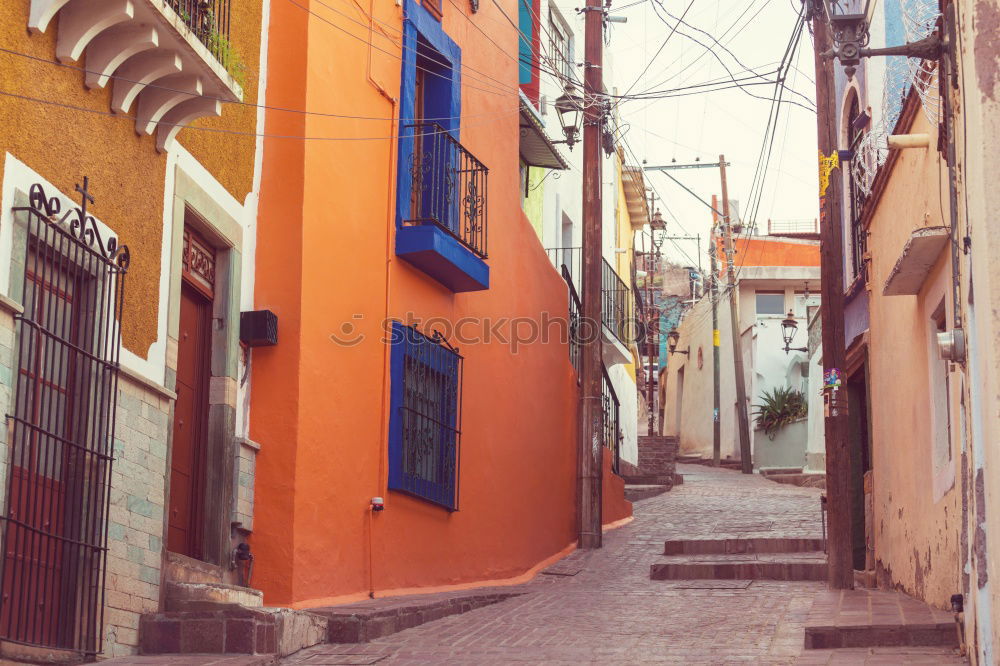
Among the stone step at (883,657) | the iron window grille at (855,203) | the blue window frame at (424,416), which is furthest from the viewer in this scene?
the iron window grille at (855,203)

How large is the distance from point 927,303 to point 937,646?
119 inches

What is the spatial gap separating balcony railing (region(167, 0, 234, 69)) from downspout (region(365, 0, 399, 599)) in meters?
2.05

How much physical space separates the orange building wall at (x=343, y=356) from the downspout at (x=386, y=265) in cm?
2

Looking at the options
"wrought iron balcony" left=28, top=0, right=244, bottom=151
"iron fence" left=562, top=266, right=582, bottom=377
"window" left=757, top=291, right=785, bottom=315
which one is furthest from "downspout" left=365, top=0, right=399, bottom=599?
"window" left=757, top=291, right=785, bottom=315

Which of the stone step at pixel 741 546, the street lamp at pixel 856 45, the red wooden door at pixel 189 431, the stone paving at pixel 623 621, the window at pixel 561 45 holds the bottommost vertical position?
the stone paving at pixel 623 621

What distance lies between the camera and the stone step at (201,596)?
8500 mm

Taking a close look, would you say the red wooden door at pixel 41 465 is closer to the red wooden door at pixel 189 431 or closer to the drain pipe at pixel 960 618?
the red wooden door at pixel 189 431

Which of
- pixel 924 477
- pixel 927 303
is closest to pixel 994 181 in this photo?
pixel 927 303

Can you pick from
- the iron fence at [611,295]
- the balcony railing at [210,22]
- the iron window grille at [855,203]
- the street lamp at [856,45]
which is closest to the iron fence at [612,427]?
the iron fence at [611,295]

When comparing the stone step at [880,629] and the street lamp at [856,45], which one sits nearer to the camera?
the street lamp at [856,45]

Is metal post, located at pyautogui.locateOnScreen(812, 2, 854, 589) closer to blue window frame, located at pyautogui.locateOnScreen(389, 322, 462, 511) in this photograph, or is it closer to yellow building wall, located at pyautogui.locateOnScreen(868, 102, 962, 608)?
yellow building wall, located at pyautogui.locateOnScreen(868, 102, 962, 608)

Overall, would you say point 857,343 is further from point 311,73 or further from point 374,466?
point 311,73

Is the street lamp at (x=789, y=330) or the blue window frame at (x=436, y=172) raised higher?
the street lamp at (x=789, y=330)

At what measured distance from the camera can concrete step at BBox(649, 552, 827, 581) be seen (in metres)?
13.0
